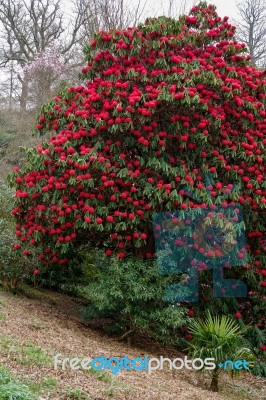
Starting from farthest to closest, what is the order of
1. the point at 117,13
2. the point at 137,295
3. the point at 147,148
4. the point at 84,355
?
the point at 117,13 → the point at 147,148 → the point at 137,295 → the point at 84,355

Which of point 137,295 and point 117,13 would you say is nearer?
point 137,295

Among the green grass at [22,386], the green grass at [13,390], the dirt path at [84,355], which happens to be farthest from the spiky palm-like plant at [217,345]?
the green grass at [13,390]

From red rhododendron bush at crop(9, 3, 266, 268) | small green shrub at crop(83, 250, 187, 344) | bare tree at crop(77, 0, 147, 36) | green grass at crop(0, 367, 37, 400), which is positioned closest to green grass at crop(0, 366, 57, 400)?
green grass at crop(0, 367, 37, 400)

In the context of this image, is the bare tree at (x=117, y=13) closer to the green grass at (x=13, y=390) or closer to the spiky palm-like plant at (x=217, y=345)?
the spiky palm-like plant at (x=217, y=345)

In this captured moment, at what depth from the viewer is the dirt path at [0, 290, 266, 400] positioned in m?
3.97

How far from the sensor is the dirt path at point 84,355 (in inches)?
156

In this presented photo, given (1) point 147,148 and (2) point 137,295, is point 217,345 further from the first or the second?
(1) point 147,148

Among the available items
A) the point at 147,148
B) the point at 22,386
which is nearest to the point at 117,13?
the point at 147,148

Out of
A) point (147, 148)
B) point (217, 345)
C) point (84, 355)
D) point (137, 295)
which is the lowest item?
point (84, 355)

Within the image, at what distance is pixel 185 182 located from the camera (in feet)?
19.1

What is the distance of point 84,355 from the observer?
4.85 metres

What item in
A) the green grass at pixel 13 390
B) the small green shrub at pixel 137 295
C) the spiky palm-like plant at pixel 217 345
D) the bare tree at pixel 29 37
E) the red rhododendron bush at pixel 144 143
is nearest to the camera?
the green grass at pixel 13 390

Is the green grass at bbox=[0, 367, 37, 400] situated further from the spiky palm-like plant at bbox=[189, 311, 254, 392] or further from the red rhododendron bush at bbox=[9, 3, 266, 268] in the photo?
the red rhododendron bush at bbox=[9, 3, 266, 268]

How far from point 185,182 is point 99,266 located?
4.74 feet
